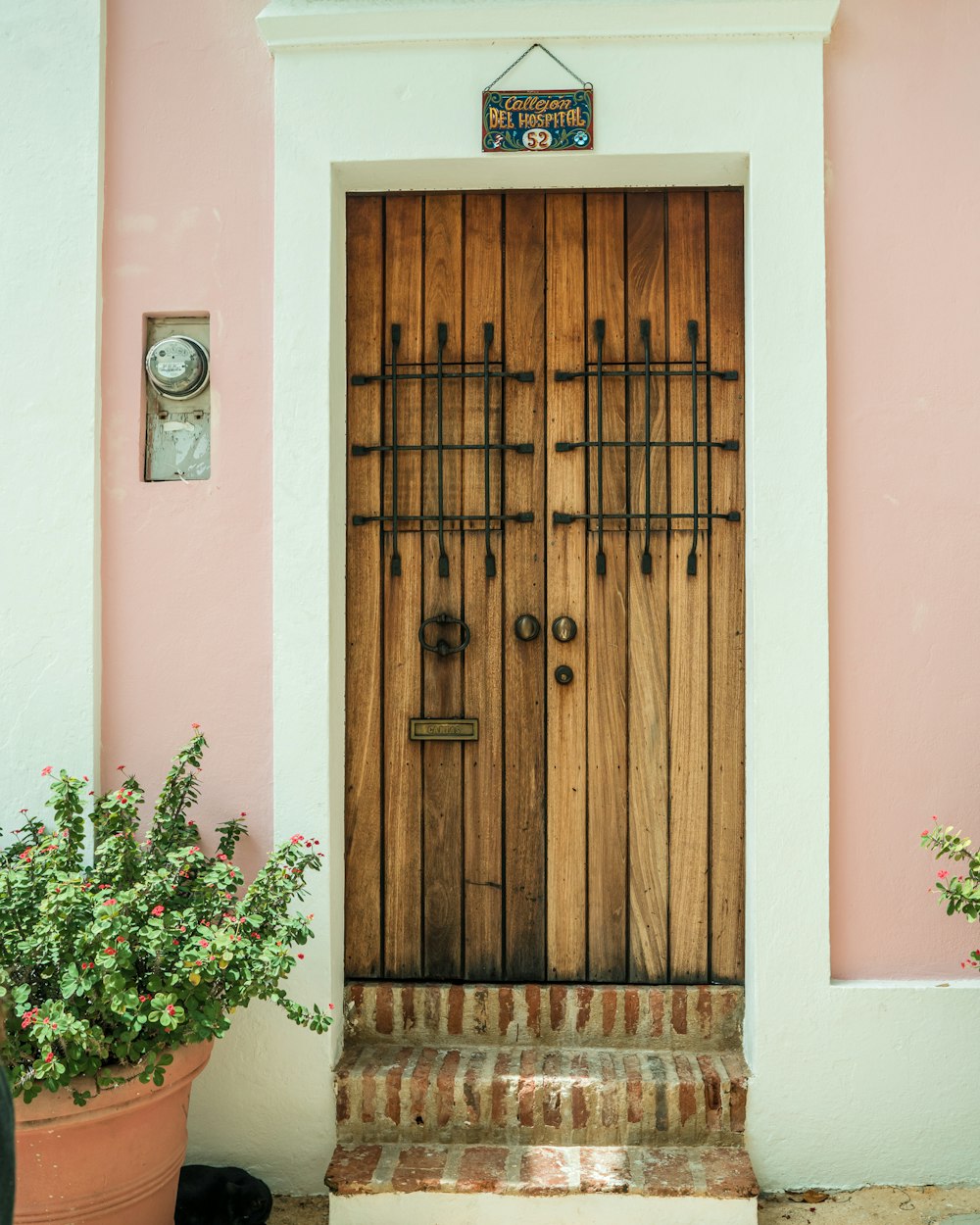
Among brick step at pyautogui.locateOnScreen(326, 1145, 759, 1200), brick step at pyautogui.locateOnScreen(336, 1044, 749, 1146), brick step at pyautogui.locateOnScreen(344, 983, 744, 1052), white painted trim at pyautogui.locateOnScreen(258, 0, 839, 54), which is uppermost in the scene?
white painted trim at pyautogui.locateOnScreen(258, 0, 839, 54)

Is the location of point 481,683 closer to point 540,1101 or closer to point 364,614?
point 364,614

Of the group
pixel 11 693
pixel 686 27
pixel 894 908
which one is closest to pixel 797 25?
pixel 686 27

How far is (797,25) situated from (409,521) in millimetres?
1743

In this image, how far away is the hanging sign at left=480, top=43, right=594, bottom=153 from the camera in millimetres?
2949

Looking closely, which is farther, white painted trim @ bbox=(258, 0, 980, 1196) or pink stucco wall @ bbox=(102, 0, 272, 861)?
pink stucco wall @ bbox=(102, 0, 272, 861)

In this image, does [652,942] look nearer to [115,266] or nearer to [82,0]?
[115,266]

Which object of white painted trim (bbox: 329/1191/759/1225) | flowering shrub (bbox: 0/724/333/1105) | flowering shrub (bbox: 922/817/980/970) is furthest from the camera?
white painted trim (bbox: 329/1191/759/1225)

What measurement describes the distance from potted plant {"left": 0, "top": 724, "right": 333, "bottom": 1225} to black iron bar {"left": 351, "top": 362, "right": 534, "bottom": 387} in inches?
57.2

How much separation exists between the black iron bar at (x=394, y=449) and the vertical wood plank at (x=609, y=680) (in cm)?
57

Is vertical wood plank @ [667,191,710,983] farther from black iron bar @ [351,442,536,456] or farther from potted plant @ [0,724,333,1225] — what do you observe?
potted plant @ [0,724,333,1225]

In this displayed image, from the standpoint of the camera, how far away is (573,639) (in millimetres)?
3170

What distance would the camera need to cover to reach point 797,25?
9.61 feet

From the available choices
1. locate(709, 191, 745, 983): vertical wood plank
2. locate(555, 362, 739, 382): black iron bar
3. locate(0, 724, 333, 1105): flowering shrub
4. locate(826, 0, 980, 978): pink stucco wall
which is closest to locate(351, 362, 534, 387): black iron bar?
locate(555, 362, 739, 382): black iron bar

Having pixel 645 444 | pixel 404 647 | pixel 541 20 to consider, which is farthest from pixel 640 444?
pixel 541 20
